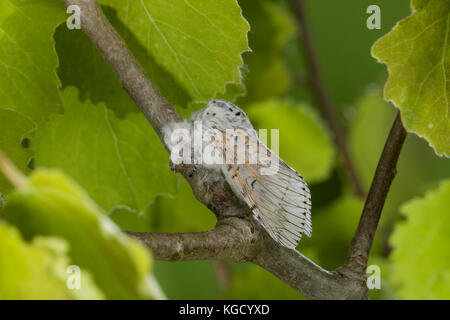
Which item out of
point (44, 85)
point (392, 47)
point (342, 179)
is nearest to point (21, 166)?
point (44, 85)

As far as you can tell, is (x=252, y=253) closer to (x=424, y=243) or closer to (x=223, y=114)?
(x=223, y=114)

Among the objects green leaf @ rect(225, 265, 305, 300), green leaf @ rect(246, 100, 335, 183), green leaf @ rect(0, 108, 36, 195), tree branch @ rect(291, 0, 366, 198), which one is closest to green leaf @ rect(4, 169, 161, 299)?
green leaf @ rect(0, 108, 36, 195)

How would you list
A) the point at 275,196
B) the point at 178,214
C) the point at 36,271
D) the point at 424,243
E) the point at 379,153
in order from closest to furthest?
the point at 36,271
the point at 275,196
the point at 424,243
the point at 178,214
the point at 379,153

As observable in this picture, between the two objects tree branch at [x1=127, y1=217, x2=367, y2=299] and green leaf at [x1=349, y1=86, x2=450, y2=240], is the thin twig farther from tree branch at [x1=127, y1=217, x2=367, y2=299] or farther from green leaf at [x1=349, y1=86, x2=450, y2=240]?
green leaf at [x1=349, y1=86, x2=450, y2=240]

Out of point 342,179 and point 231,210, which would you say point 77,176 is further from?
point 342,179

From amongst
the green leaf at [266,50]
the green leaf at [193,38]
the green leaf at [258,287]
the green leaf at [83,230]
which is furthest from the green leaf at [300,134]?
the green leaf at [83,230]

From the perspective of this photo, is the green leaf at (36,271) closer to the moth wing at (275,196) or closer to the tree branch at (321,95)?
the moth wing at (275,196)

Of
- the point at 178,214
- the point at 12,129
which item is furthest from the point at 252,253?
the point at 178,214
